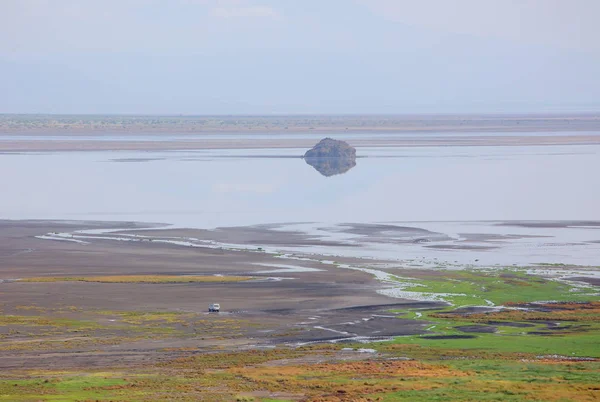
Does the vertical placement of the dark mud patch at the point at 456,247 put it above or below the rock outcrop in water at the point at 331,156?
below

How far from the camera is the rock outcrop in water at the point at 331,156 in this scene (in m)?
136

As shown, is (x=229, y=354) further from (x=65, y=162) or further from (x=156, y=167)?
(x=65, y=162)

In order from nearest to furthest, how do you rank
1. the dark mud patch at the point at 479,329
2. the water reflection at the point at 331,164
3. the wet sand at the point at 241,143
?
the dark mud patch at the point at 479,329, the water reflection at the point at 331,164, the wet sand at the point at 241,143

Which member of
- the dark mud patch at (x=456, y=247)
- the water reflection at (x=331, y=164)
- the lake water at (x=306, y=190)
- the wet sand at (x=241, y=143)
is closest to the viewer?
the dark mud patch at (x=456, y=247)

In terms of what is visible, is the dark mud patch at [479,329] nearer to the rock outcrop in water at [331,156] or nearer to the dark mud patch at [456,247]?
the dark mud patch at [456,247]

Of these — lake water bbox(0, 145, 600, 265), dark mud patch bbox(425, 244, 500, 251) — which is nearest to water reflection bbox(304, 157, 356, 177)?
lake water bbox(0, 145, 600, 265)

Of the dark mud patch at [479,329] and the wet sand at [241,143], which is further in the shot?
the wet sand at [241,143]

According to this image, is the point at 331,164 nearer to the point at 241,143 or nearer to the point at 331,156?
the point at 331,156

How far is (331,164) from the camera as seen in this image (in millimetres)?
135875

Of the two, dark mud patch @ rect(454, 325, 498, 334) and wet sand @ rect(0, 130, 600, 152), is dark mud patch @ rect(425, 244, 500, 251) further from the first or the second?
wet sand @ rect(0, 130, 600, 152)

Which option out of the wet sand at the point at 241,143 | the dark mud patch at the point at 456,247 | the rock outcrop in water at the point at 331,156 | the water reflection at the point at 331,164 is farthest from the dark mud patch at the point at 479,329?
the wet sand at the point at 241,143

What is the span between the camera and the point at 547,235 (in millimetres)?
74625

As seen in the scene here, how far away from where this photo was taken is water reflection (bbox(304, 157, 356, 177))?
128 meters

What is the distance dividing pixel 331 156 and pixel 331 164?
600cm
